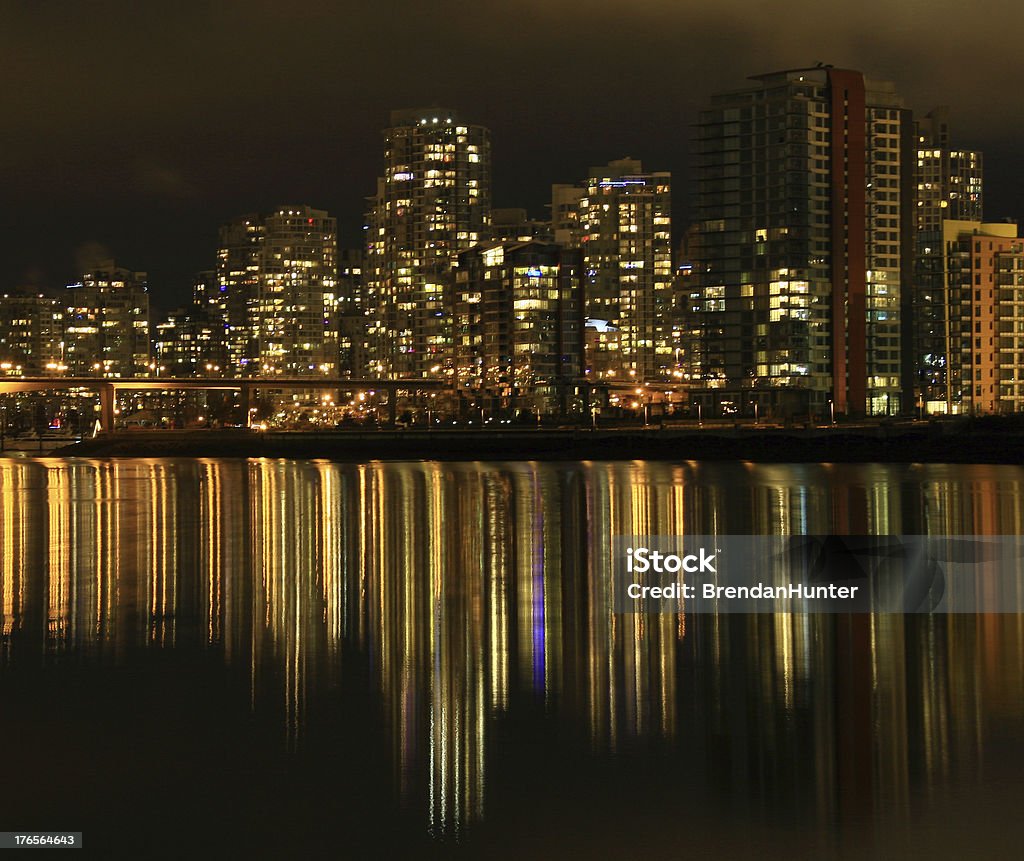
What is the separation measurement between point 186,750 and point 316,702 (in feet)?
6.86

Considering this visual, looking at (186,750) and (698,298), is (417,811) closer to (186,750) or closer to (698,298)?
Answer: (186,750)

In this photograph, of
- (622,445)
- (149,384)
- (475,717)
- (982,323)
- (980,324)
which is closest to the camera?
(475,717)

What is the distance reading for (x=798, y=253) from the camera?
167 metres

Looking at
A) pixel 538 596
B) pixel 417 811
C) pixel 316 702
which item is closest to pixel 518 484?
pixel 538 596

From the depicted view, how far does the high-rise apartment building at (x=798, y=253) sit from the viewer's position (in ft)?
540

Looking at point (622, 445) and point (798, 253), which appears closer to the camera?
point (622, 445)

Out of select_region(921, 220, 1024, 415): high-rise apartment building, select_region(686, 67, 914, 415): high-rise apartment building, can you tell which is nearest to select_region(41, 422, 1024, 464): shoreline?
select_region(686, 67, 914, 415): high-rise apartment building

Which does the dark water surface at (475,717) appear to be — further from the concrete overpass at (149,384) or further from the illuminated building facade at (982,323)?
the illuminated building facade at (982,323)

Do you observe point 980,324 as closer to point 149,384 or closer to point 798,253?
point 798,253

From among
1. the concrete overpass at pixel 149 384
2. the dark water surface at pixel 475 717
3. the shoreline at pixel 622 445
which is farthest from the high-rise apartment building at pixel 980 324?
the dark water surface at pixel 475 717

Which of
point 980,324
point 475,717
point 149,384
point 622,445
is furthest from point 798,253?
point 475,717

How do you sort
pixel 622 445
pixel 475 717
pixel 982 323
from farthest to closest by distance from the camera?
pixel 982 323, pixel 622 445, pixel 475 717

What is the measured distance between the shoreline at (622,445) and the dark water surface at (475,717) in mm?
64987

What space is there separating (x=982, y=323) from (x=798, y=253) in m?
23.1
